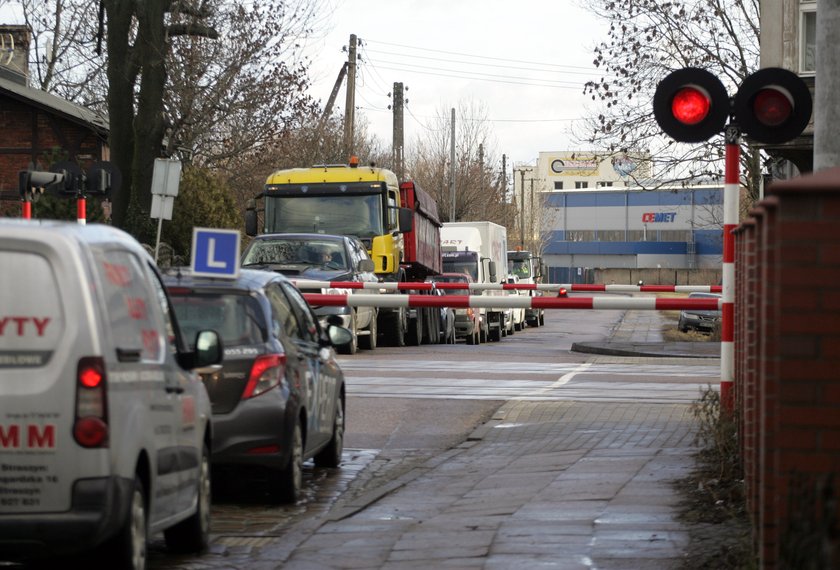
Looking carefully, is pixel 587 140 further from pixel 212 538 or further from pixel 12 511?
pixel 12 511

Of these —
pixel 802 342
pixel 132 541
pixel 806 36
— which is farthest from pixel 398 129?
pixel 802 342

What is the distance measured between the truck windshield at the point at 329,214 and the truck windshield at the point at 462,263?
14175mm

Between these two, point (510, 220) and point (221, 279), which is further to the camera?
point (510, 220)

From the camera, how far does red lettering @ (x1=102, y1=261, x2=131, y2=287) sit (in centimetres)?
650

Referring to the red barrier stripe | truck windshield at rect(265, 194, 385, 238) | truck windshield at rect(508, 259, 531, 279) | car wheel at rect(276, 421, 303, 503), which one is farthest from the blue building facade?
car wheel at rect(276, 421, 303, 503)

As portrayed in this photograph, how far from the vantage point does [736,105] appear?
1051cm

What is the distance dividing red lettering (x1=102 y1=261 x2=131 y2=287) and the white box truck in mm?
33948

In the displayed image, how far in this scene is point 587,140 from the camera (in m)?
35.3

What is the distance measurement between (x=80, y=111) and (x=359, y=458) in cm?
4060

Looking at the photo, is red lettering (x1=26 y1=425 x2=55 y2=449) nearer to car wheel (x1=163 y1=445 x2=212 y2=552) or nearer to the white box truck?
car wheel (x1=163 y1=445 x2=212 y2=552)

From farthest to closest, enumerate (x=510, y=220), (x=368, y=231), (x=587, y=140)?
(x=510, y=220) < (x=587, y=140) < (x=368, y=231)

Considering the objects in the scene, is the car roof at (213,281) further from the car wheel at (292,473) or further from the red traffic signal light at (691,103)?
the red traffic signal light at (691,103)

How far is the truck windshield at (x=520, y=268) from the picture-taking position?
61.9 meters

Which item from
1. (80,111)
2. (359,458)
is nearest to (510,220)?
(80,111)
